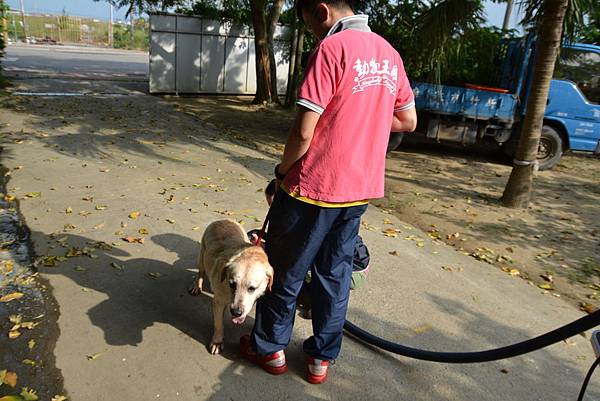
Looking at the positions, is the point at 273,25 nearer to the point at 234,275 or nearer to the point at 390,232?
the point at 390,232

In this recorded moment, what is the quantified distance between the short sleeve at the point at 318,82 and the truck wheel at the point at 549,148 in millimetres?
9201

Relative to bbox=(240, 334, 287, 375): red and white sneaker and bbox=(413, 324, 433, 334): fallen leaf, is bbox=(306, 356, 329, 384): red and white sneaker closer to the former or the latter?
bbox=(240, 334, 287, 375): red and white sneaker

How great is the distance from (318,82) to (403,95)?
0.67 m

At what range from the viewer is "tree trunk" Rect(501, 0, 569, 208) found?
6029 millimetres

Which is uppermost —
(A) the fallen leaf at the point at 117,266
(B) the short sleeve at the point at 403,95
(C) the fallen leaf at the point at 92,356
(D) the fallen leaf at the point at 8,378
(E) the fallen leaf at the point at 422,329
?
(B) the short sleeve at the point at 403,95

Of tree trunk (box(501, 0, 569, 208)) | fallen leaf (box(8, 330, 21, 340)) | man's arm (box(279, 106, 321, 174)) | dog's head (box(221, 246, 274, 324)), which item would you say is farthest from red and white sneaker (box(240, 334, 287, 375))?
tree trunk (box(501, 0, 569, 208))

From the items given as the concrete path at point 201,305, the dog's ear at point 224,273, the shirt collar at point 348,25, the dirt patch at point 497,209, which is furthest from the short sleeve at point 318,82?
the dirt patch at point 497,209

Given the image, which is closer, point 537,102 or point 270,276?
point 270,276

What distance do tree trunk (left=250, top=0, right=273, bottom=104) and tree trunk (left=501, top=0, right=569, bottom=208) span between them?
882 cm

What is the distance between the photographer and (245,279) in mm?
2451

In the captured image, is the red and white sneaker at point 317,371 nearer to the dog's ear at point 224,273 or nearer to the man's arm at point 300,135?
the dog's ear at point 224,273

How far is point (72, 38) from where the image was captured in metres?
43.1

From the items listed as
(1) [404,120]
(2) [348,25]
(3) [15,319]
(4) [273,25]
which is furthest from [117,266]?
(4) [273,25]

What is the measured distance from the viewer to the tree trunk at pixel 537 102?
6029 mm
